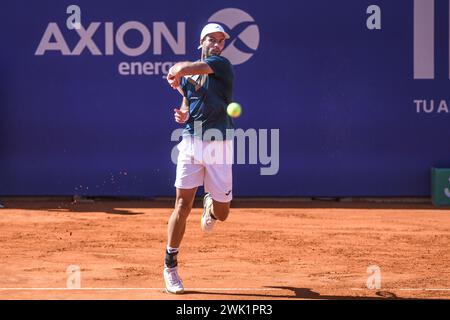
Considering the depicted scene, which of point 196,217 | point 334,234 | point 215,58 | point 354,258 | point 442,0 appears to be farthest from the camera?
point 442,0

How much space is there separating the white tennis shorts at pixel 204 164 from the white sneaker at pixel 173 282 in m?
0.58

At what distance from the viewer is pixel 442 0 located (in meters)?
10.3

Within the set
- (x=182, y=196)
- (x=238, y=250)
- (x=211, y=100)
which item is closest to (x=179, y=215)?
(x=182, y=196)

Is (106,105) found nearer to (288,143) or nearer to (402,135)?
(288,143)

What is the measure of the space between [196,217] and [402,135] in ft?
9.38

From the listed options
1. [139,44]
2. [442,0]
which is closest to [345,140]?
[442,0]

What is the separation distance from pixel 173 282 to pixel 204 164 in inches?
32.6

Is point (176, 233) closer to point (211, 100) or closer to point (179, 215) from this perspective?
point (179, 215)

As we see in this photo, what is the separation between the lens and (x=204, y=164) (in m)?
5.96

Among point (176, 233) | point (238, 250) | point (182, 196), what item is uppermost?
point (182, 196)

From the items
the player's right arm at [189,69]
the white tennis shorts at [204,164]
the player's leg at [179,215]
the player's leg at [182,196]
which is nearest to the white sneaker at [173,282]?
the player's leg at [182,196]

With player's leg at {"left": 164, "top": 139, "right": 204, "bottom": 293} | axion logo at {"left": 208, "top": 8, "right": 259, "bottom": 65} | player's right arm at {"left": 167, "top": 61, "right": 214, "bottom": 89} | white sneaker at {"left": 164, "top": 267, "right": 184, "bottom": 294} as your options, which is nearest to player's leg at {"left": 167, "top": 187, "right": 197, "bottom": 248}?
player's leg at {"left": 164, "top": 139, "right": 204, "bottom": 293}

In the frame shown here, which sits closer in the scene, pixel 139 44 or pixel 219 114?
pixel 219 114

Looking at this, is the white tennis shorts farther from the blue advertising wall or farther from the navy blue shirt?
the blue advertising wall
